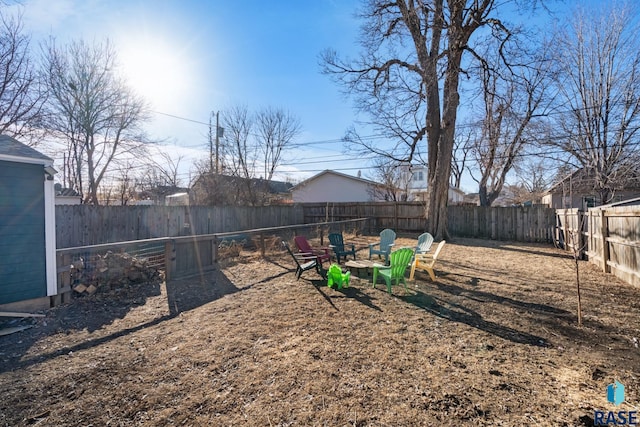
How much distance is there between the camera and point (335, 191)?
1018 inches

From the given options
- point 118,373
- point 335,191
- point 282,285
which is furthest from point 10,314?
point 335,191

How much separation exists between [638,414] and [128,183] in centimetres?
2058

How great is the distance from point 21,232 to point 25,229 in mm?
62

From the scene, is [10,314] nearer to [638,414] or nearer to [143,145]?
[638,414]


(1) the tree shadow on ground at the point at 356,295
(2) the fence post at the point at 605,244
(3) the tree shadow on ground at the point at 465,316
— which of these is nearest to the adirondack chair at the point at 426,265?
(3) the tree shadow on ground at the point at 465,316

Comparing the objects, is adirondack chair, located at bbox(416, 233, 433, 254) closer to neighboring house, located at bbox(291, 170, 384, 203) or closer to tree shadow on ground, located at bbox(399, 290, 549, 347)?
tree shadow on ground, located at bbox(399, 290, 549, 347)

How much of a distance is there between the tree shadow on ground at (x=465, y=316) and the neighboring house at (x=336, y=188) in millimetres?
19706

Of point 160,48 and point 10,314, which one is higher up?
point 160,48

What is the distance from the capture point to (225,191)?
55.5 feet

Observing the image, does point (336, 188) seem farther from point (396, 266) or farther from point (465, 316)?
point (465, 316)

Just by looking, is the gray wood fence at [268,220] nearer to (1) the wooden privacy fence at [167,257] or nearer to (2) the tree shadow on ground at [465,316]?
(1) the wooden privacy fence at [167,257]

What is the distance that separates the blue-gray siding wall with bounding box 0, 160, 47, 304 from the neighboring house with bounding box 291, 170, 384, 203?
844 inches

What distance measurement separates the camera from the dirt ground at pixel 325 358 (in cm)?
208

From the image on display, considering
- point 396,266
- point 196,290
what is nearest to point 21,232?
point 196,290
